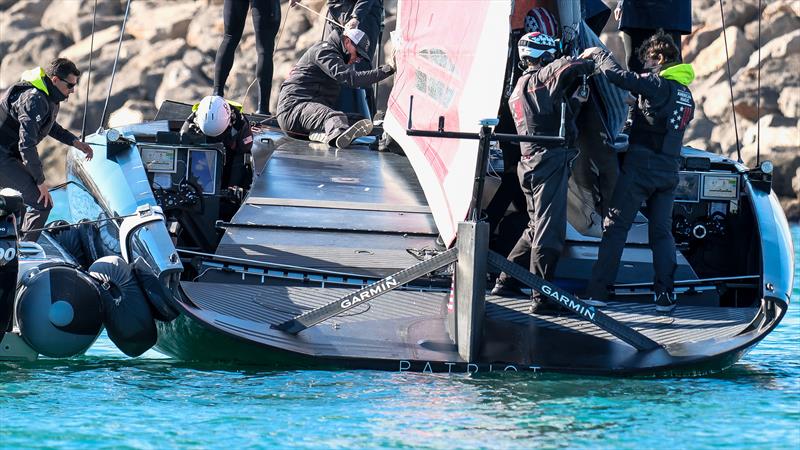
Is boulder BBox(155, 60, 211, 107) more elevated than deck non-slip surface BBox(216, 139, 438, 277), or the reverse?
boulder BBox(155, 60, 211, 107)

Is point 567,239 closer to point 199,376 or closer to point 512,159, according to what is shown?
point 512,159

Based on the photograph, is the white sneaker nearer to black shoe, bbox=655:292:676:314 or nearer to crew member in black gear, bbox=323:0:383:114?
crew member in black gear, bbox=323:0:383:114

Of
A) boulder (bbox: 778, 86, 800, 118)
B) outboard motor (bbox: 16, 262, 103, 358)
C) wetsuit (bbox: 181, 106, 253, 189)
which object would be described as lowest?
outboard motor (bbox: 16, 262, 103, 358)

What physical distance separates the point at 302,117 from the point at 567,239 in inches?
113

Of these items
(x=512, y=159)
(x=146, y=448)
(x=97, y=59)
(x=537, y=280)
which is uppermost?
(x=97, y=59)

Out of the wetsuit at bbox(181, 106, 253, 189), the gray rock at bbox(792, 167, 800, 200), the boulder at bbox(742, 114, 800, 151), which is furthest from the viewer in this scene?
the boulder at bbox(742, 114, 800, 151)

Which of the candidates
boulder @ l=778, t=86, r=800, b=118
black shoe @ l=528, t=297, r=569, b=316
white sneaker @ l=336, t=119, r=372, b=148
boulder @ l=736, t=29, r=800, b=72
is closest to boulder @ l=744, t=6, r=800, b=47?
boulder @ l=736, t=29, r=800, b=72

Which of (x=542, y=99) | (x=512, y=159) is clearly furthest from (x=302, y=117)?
(x=542, y=99)

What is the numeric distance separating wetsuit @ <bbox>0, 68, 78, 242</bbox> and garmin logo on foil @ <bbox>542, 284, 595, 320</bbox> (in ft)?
12.3

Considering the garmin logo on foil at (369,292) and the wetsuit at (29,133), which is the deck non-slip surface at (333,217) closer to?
the garmin logo on foil at (369,292)

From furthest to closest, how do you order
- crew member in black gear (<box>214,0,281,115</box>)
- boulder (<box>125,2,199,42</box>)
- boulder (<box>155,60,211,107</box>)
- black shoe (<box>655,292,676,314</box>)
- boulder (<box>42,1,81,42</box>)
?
boulder (<box>42,1,81,42</box>) < boulder (<box>125,2,199,42</box>) < boulder (<box>155,60,211,107</box>) < crew member in black gear (<box>214,0,281,115</box>) < black shoe (<box>655,292,676,314</box>)

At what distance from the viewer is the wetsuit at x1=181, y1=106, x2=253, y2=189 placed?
1027cm

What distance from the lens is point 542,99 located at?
8250 millimetres

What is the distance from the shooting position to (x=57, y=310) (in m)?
7.99
